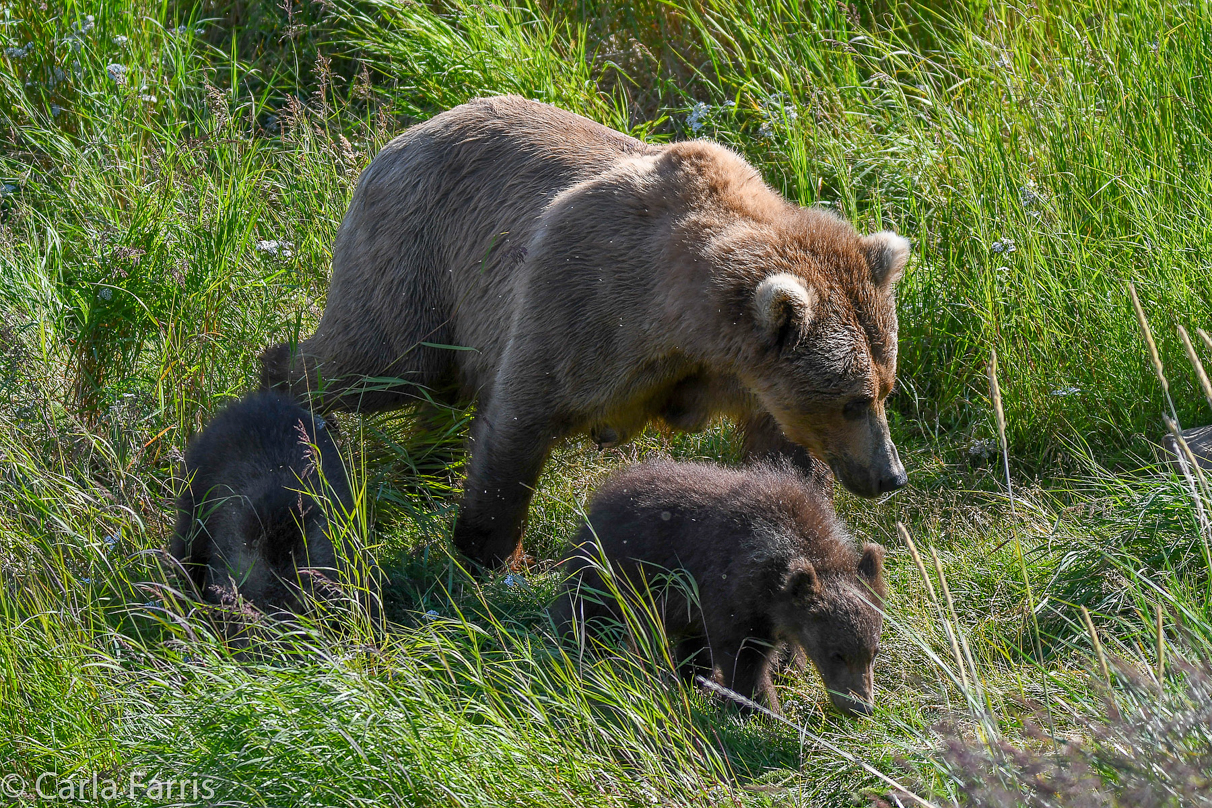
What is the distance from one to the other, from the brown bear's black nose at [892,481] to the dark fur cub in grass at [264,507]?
2004mm

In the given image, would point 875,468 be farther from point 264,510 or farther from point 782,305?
point 264,510

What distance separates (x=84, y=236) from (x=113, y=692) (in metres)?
3.54

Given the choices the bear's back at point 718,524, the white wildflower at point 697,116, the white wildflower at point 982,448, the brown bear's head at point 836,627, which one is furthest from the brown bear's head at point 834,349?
the white wildflower at point 697,116

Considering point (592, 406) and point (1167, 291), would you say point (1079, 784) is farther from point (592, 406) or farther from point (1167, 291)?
point (1167, 291)

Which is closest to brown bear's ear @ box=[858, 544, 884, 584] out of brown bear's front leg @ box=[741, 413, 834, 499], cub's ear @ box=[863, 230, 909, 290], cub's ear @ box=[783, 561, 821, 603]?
cub's ear @ box=[783, 561, 821, 603]

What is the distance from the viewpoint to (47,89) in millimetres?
7133

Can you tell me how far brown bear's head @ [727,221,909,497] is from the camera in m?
4.39

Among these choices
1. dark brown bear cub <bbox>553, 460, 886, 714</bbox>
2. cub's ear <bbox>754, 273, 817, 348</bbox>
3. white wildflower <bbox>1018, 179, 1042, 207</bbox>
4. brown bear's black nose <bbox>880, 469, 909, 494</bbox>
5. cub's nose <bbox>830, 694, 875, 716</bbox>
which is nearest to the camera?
cub's nose <bbox>830, 694, 875, 716</bbox>

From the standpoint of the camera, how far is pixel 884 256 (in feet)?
15.1

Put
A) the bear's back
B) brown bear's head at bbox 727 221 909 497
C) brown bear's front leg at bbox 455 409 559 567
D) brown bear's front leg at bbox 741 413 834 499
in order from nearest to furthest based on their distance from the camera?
the bear's back, brown bear's head at bbox 727 221 909 497, brown bear's front leg at bbox 455 409 559 567, brown bear's front leg at bbox 741 413 834 499

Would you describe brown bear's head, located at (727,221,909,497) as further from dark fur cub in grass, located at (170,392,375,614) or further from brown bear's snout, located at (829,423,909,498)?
dark fur cub in grass, located at (170,392,375,614)

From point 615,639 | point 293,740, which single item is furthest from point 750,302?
point 293,740

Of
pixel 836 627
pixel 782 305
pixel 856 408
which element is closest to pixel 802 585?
pixel 836 627

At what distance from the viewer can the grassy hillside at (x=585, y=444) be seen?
3.09m
